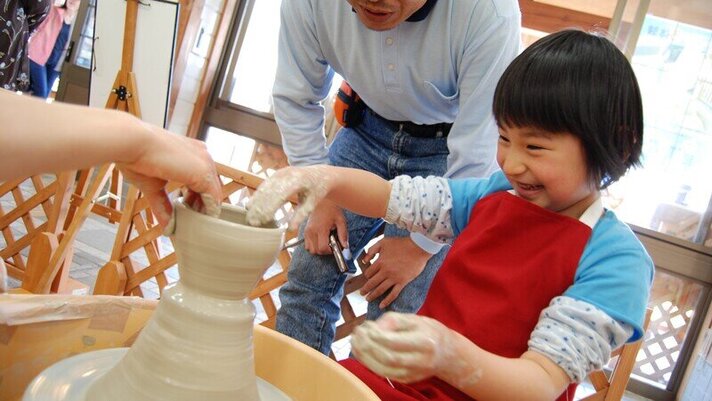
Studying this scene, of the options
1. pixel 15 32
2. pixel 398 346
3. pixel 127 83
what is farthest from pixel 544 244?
pixel 127 83

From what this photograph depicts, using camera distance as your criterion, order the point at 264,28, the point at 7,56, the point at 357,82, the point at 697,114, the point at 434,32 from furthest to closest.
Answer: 1. the point at 264,28
2. the point at 697,114
3. the point at 7,56
4. the point at 357,82
5. the point at 434,32

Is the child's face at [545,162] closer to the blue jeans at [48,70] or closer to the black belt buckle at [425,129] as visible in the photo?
the black belt buckle at [425,129]

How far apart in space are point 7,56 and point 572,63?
7.31 feet

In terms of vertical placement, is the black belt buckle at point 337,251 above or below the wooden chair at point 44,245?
above

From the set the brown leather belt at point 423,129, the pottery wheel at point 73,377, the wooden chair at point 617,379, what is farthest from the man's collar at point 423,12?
the wooden chair at point 617,379

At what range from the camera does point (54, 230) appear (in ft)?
8.99

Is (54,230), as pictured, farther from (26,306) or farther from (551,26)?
(551,26)

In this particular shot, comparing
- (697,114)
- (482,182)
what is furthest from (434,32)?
(697,114)

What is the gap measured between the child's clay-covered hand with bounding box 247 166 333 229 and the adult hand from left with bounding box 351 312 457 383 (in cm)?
23

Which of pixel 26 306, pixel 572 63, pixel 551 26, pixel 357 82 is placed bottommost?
pixel 26 306

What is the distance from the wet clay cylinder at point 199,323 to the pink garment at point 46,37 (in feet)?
13.9

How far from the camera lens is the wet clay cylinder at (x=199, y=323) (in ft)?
2.59

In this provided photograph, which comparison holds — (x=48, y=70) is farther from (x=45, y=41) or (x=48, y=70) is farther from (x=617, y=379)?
(x=617, y=379)

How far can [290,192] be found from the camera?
917mm
